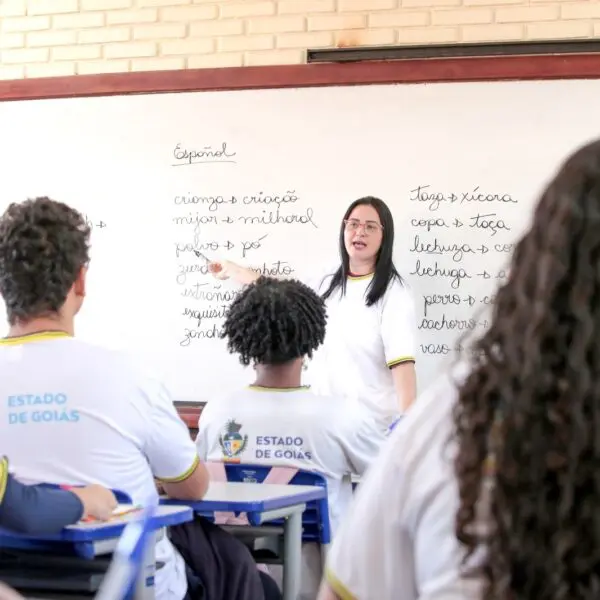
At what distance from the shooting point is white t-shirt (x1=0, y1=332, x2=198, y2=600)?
185 centimetres

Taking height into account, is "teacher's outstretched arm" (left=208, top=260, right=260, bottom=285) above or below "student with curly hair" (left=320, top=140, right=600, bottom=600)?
above

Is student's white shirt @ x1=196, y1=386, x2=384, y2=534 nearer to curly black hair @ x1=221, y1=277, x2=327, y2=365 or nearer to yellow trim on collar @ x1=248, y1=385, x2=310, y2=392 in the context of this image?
yellow trim on collar @ x1=248, y1=385, x2=310, y2=392

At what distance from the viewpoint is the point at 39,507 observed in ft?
5.35

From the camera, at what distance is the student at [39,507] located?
163 cm

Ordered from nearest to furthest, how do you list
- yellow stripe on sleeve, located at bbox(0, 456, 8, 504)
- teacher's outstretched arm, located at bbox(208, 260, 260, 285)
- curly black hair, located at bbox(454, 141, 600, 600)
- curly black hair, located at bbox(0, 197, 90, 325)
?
curly black hair, located at bbox(454, 141, 600, 600) < yellow stripe on sleeve, located at bbox(0, 456, 8, 504) < curly black hair, located at bbox(0, 197, 90, 325) < teacher's outstretched arm, located at bbox(208, 260, 260, 285)

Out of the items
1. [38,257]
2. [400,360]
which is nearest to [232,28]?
[400,360]

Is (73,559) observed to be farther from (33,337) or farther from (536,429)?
(536,429)

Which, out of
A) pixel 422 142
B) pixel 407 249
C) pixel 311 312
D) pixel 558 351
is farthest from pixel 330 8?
pixel 558 351

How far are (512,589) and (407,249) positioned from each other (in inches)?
115

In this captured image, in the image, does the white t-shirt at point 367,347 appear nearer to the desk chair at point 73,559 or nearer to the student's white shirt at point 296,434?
the student's white shirt at point 296,434

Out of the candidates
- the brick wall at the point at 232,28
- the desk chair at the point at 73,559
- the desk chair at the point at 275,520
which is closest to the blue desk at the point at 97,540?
the desk chair at the point at 73,559

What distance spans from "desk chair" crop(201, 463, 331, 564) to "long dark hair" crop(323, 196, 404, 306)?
1.28m

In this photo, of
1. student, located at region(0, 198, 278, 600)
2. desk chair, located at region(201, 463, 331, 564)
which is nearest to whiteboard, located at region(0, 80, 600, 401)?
desk chair, located at region(201, 463, 331, 564)

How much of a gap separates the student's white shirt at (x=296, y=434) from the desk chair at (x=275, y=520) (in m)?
0.05
